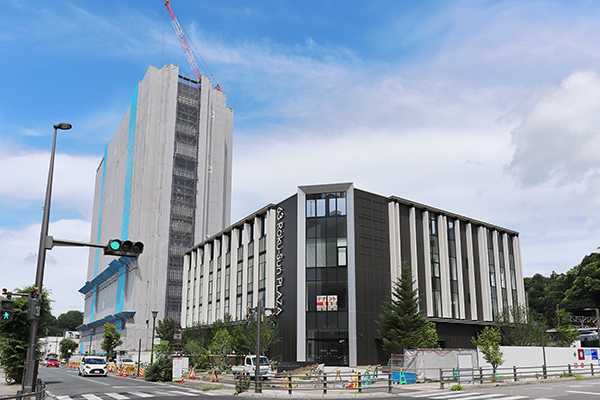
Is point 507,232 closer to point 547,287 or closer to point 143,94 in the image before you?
point 547,287

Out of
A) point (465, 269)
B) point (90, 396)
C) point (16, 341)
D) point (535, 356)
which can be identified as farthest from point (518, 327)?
point (16, 341)

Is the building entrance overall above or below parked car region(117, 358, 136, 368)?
above

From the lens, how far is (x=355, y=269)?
4888 cm

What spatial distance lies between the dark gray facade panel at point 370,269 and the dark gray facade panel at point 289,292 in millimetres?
6653

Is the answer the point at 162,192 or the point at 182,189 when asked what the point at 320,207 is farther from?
the point at 182,189

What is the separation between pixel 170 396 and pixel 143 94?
96.2 meters

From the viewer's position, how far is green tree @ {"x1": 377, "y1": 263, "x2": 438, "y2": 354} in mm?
44625

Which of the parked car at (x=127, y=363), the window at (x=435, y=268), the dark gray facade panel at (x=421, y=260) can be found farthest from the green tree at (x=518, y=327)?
the parked car at (x=127, y=363)

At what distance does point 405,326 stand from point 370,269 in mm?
7259

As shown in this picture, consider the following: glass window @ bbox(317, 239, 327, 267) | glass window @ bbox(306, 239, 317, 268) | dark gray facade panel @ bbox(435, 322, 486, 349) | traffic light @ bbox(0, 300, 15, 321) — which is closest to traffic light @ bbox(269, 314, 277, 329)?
glass window @ bbox(306, 239, 317, 268)

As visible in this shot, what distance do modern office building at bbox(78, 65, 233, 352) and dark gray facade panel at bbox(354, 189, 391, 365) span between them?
2330 inches

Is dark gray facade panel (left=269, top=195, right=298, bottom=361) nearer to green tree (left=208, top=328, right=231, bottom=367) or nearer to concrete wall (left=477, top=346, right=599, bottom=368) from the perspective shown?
green tree (left=208, top=328, right=231, bottom=367)

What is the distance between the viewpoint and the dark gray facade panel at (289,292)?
1977 inches

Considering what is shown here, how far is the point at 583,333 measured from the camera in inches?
3238
